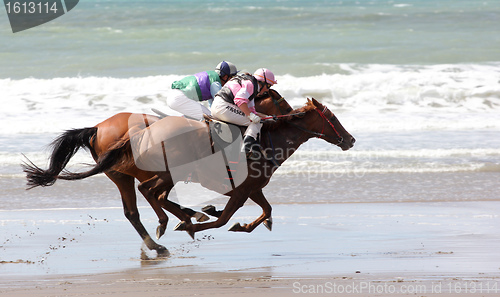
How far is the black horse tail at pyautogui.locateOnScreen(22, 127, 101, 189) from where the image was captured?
291 inches

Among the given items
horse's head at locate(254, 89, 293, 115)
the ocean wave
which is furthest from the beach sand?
the ocean wave

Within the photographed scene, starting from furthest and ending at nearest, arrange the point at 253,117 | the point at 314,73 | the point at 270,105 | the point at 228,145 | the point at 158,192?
the point at 314,73 < the point at 270,105 < the point at 158,192 < the point at 228,145 < the point at 253,117

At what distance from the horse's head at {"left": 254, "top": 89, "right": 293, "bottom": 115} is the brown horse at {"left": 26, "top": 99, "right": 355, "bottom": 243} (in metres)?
0.26

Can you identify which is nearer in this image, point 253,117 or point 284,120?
point 253,117

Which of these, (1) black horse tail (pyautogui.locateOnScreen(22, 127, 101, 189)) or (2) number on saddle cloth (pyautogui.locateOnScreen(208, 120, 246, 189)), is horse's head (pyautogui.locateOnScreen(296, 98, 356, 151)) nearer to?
(2) number on saddle cloth (pyautogui.locateOnScreen(208, 120, 246, 189))

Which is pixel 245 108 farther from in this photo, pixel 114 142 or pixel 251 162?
pixel 114 142

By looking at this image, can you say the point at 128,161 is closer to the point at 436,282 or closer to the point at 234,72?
the point at 234,72

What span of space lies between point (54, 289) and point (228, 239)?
105 inches

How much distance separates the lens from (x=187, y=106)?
25.4 feet

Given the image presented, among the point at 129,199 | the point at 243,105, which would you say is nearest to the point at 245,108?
the point at 243,105

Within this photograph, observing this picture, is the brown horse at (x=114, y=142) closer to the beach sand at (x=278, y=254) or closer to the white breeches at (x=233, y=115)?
the beach sand at (x=278, y=254)

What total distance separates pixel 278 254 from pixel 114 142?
86.3 inches

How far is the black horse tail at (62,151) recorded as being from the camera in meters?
7.38

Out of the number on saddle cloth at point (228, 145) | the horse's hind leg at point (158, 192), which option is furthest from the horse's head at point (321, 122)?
the horse's hind leg at point (158, 192)
